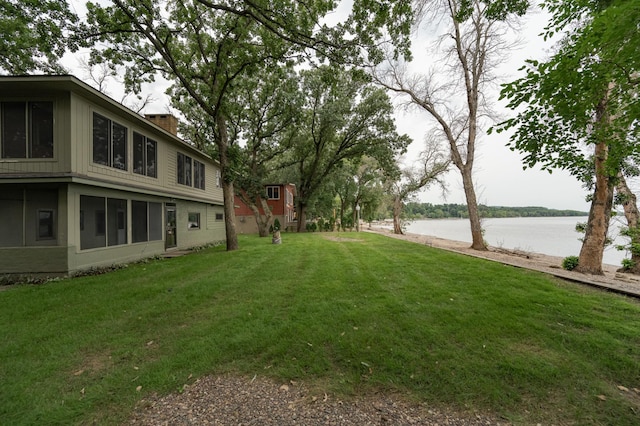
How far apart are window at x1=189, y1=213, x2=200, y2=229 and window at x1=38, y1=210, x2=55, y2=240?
6091 millimetres

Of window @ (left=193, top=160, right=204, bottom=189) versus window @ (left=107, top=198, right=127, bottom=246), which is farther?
window @ (left=193, top=160, right=204, bottom=189)

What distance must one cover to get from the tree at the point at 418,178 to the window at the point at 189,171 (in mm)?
14448

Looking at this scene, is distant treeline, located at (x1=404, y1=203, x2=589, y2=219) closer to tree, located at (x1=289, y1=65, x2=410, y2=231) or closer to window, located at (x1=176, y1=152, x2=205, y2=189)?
tree, located at (x1=289, y1=65, x2=410, y2=231)

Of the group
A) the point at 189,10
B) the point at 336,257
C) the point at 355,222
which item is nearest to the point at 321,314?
the point at 336,257

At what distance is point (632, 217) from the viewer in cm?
984

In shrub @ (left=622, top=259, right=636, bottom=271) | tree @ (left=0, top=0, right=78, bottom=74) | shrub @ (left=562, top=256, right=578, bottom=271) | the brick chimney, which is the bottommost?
shrub @ (left=622, top=259, right=636, bottom=271)

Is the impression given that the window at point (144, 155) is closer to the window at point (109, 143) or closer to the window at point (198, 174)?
the window at point (109, 143)

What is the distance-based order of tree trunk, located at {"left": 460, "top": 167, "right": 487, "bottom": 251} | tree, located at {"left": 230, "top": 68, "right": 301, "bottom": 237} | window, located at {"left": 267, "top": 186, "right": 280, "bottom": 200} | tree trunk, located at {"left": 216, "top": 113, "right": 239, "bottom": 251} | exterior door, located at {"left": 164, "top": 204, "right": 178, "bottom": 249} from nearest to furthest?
tree trunk, located at {"left": 216, "top": 113, "right": 239, "bottom": 251}, exterior door, located at {"left": 164, "top": 204, "right": 178, "bottom": 249}, tree trunk, located at {"left": 460, "top": 167, "right": 487, "bottom": 251}, tree, located at {"left": 230, "top": 68, "right": 301, "bottom": 237}, window, located at {"left": 267, "top": 186, "right": 280, "bottom": 200}

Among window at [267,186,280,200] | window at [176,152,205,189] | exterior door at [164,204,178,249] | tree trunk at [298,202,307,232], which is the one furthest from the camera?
window at [267,186,280,200]

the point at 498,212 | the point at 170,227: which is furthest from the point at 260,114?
the point at 498,212

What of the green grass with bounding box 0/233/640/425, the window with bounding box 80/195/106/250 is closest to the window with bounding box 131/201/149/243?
the window with bounding box 80/195/106/250

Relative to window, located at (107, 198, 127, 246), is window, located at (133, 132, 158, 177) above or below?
above

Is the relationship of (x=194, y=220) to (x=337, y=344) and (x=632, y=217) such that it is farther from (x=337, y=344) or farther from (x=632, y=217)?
(x=632, y=217)

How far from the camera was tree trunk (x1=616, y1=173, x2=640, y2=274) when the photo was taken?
9.08 m
